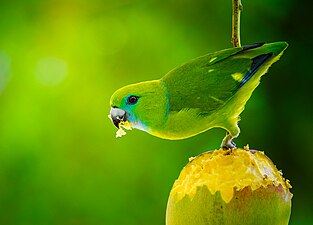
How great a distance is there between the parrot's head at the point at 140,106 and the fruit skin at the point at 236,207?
14 centimetres

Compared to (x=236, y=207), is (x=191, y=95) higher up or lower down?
higher up

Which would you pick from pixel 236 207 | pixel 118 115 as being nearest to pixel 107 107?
pixel 118 115

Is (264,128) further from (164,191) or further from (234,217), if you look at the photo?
(234,217)

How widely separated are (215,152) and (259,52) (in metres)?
0.17

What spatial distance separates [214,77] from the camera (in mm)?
884

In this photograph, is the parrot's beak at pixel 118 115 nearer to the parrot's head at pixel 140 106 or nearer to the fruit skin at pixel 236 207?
the parrot's head at pixel 140 106

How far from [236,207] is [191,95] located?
198 millimetres

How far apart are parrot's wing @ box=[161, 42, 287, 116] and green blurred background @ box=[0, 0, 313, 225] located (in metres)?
1.00

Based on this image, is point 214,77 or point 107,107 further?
point 107,107

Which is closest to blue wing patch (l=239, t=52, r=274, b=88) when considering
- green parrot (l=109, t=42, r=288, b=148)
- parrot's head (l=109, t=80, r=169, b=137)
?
green parrot (l=109, t=42, r=288, b=148)

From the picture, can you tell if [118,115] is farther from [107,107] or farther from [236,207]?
[107,107]

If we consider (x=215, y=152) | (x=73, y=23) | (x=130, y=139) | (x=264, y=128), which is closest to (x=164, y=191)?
(x=130, y=139)

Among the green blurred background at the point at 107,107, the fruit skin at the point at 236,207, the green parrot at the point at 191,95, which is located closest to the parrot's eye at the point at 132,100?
the green parrot at the point at 191,95

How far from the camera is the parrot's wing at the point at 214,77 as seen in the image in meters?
0.87
